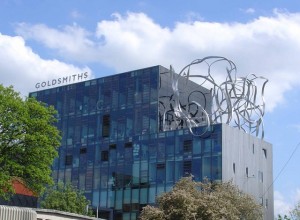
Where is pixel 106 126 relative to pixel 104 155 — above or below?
above

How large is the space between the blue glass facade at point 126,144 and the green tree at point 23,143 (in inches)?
818

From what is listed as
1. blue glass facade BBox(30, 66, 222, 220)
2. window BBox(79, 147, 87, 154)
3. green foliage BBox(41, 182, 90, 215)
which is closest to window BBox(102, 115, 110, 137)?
blue glass facade BBox(30, 66, 222, 220)

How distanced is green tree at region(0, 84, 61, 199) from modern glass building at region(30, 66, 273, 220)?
819 inches

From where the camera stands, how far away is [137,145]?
78.4m

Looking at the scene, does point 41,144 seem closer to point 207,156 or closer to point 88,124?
point 207,156

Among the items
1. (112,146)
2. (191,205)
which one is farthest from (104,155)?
(191,205)

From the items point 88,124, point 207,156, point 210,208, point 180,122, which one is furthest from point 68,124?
point 210,208

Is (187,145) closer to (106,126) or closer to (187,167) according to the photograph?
A: (187,167)

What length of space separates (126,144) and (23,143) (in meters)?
25.4

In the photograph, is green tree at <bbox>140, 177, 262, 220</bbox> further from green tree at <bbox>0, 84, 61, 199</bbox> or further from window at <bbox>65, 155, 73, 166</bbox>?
window at <bbox>65, 155, 73, 166</bbox>

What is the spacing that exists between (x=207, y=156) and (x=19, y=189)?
22410 mm

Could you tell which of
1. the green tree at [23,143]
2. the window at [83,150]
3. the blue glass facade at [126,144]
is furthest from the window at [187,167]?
the green tree at [23,143]

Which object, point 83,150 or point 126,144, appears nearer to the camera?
point 126,144

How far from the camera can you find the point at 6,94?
56.4m
